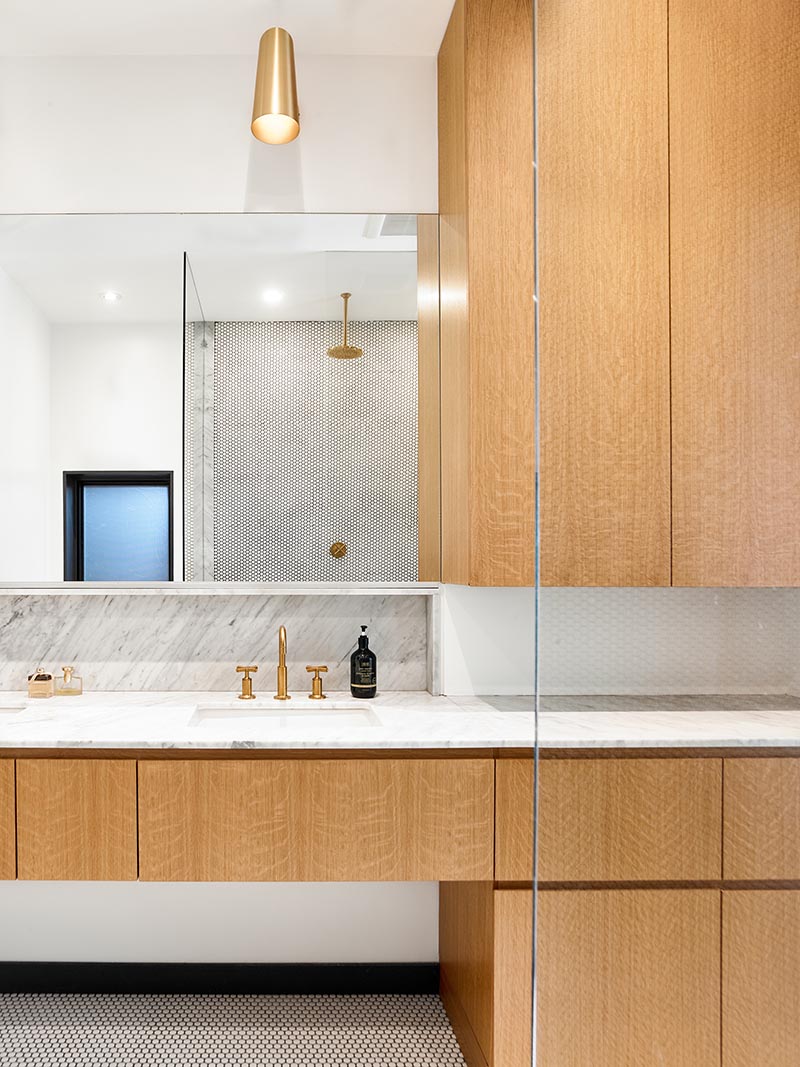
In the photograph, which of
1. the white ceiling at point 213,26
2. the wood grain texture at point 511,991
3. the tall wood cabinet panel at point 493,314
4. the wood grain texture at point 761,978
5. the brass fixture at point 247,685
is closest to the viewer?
the wood grain texture at point 761,978

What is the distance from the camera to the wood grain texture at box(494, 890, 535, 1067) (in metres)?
1.41

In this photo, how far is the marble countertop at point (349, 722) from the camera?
1.09 feet

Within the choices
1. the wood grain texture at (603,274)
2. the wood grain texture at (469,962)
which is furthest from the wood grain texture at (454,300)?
the wood grain texture at (603,274)

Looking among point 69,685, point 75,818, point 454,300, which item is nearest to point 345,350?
point 454,300

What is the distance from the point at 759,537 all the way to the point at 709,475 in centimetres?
4

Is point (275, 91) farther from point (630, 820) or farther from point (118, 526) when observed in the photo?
point (630, 820)

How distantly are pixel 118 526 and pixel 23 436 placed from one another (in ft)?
1.12

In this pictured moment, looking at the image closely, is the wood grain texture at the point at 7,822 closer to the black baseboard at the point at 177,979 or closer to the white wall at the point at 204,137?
the black baseboard at the point at 177,979

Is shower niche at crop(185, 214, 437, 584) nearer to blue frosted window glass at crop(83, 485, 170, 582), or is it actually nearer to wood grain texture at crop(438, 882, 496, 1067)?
blue frosted window glass at crop(83, 485, 170, 582)

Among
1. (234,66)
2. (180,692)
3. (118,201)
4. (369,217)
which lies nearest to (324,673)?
(180,692)

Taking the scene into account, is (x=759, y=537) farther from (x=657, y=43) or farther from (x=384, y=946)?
(x=384, y=946)

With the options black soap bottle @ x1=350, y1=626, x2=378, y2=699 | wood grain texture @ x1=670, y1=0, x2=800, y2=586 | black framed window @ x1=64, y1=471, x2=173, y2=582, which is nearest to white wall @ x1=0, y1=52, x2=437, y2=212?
black framed window @ x1=64, y1=471, x2=173, y2=582

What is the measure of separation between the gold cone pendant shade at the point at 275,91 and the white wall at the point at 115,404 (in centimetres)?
53

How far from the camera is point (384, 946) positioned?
1997 millimetres
